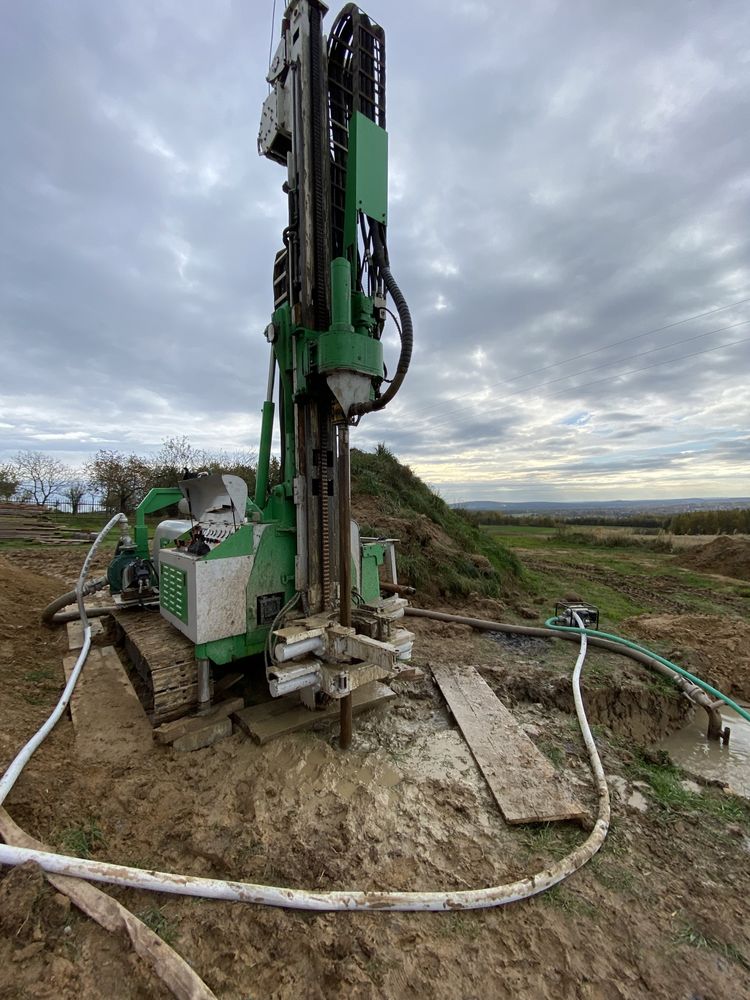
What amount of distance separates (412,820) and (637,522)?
3700 centimetres

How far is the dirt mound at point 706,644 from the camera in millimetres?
5840

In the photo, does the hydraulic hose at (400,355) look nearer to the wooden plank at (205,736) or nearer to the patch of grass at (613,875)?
the wooden plank at (205,736)

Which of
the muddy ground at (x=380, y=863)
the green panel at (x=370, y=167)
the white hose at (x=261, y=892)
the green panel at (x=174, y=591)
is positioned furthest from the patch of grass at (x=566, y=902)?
the green panel at (x=370, y=167)

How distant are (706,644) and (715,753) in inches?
124

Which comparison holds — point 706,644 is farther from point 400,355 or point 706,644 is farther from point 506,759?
point 400,355

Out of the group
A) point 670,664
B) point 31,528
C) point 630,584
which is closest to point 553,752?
point 670,664

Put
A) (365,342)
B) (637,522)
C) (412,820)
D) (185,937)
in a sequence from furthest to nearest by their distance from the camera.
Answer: (637,522) → (365,342) → (412,820) → (185,937)

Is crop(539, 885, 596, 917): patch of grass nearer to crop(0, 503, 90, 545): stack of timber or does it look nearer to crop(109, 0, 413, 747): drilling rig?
crop(109, 0, 413, 747): drilling rig

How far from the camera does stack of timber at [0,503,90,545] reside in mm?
15227

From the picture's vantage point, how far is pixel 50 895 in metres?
1.95

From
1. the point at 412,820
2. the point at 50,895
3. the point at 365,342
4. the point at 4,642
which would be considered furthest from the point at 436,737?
the point at 4,642

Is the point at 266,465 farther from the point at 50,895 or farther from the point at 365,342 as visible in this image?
the point at 50,895

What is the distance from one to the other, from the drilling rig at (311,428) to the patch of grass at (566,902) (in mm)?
1426

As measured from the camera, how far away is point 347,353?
3.32 m
